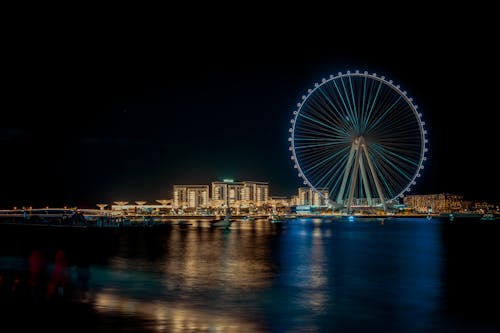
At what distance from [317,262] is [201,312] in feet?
43.2

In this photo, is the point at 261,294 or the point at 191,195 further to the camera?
the point at 191,195

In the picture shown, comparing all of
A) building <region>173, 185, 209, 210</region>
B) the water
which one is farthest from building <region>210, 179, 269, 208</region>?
the water

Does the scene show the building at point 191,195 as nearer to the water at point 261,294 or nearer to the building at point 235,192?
the building at point 235,192

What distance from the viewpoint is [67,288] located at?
15.5 metres

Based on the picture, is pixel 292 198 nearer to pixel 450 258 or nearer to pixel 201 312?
pixel 450 258

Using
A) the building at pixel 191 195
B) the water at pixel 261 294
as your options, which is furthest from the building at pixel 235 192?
the water at pixel 261 294

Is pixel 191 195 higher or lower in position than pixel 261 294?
higher

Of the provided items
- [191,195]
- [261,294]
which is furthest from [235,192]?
[261,294]

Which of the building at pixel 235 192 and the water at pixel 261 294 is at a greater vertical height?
the building at pixel 235 192

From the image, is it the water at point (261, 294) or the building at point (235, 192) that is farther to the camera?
the building at point (235, 192)

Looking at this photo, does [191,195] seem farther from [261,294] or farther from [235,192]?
[261,294]

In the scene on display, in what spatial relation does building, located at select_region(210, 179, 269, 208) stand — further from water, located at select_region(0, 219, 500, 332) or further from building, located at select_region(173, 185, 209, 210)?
water, located at select_region(0, 219, 500, 332)

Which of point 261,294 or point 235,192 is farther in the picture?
Answer: point 235,192

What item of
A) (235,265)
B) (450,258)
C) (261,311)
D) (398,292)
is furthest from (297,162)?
(261,311)
